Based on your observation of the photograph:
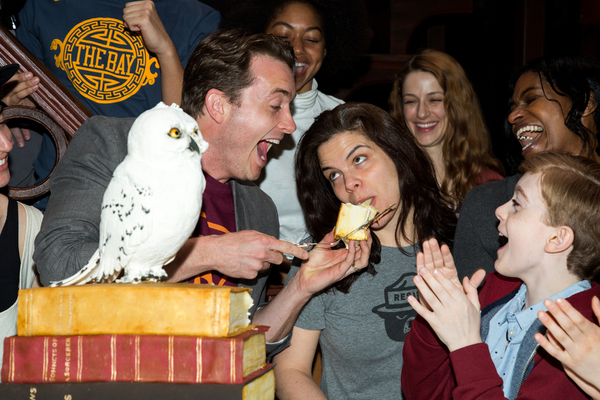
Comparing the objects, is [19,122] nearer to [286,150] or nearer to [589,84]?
[286,150]

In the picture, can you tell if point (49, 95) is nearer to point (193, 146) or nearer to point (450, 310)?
point (193, 146)

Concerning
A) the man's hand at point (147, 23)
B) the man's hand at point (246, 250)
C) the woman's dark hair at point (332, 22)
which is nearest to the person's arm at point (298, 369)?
the man's hand at point (246, 250)

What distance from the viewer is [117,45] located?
2559 millimetres

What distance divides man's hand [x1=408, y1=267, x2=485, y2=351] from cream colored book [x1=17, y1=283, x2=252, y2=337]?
1.97 feet

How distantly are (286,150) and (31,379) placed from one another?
6.93 ft

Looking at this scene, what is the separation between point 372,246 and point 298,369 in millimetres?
618

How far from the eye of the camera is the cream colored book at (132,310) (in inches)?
42.4

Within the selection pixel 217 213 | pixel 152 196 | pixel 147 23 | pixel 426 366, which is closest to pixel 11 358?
pixel 152 196

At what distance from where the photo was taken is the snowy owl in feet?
3.92

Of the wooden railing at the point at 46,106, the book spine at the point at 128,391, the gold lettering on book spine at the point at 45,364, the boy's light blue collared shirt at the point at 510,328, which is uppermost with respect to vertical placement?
the wooden railing at the point at 46,106

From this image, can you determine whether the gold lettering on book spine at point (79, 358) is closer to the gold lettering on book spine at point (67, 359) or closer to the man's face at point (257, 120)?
the gold lettering on book spine at point (67, 359)

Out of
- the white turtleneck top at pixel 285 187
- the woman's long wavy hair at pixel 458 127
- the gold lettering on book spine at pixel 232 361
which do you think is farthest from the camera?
the woman's long wavy hair at pixel 458 127

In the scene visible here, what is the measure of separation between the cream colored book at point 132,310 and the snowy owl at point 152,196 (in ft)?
0.32

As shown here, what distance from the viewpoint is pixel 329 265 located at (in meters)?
1.87
